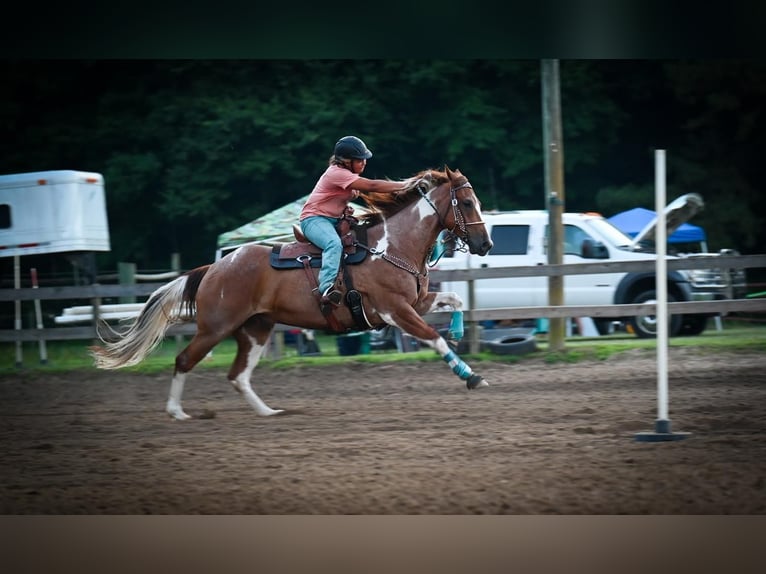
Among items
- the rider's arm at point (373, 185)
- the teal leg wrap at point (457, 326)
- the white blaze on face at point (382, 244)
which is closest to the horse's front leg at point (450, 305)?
the teal leg wrap at point (457, 326)

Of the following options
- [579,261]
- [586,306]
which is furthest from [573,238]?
[586,306]

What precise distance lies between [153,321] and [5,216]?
23.6 ft

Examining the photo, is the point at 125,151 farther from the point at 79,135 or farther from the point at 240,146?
the point at 240,146

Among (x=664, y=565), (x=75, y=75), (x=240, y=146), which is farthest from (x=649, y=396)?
(x=75, y=75)

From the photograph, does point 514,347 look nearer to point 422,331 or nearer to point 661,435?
point 422,331

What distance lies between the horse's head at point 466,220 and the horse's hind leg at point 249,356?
1562 mm

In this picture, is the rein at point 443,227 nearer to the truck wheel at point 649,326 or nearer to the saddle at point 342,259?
the saddle at point 342,259

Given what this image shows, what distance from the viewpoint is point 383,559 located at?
3.98 metres

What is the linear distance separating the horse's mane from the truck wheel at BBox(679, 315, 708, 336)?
5.14 m

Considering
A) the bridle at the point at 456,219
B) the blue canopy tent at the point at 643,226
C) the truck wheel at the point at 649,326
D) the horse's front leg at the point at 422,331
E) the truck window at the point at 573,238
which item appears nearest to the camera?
the horse's front leg at the point at 422,331

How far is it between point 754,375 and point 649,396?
1315 mm

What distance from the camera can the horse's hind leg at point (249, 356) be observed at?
7027 mm

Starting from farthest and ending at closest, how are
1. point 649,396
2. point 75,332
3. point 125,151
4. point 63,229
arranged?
point 125,151 < point 63,229 < point 75,332 < point 649,396

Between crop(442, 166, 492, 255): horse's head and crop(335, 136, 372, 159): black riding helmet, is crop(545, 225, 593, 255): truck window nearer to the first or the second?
crop(442, 166, 492, 255): horse's head
